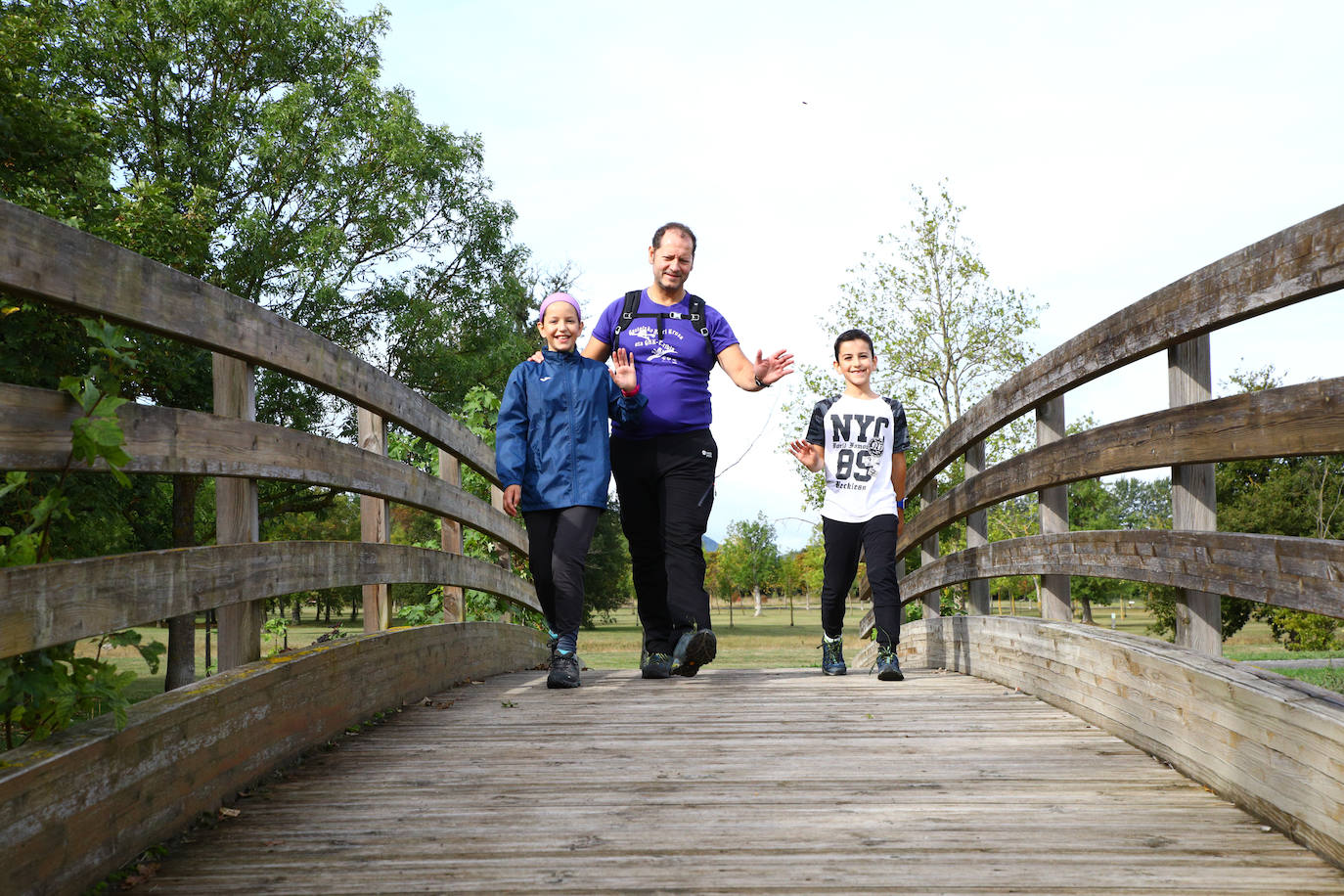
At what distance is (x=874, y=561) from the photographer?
532cm

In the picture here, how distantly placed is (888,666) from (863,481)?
2.93ft

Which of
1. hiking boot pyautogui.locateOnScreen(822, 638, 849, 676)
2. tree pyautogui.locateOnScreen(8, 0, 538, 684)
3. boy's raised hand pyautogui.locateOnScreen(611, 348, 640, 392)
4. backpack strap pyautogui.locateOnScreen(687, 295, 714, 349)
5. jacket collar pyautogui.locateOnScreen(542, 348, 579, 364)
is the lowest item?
hiking boot pyautogui.locateOnScreen(822, 638, 849, 676)

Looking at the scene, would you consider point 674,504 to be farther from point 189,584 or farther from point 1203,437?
point 189,584

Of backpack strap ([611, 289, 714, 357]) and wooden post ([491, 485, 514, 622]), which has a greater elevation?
backpack strap ([611, 289, 714, 357])

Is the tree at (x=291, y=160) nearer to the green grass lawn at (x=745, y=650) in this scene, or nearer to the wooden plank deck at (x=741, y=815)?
the green grass lawn at (x=745, y=650)

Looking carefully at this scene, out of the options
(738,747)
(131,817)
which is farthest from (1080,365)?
(131,817)

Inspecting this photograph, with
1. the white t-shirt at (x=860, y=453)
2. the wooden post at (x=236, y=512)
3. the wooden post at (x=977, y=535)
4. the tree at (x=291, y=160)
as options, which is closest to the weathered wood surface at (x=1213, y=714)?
the white t-shirt at (x=860, y=453)

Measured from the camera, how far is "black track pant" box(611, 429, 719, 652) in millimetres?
5180

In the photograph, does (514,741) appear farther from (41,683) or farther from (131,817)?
(41,683)

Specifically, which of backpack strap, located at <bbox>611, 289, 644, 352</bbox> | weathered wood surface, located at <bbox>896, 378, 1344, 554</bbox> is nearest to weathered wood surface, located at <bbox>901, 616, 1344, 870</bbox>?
weathered wood surface, located at <bbox>896, 378, 1344, 554</bbox>

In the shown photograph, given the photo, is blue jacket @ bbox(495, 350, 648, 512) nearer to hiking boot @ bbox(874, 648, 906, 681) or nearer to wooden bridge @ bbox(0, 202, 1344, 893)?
wooden bridge @ bbox(0, 202, 1344, 893)

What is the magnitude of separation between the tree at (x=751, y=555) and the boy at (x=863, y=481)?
197ft

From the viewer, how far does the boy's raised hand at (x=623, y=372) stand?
4.85 metres

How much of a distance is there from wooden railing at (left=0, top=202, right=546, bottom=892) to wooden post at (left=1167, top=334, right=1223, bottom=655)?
2.63m
